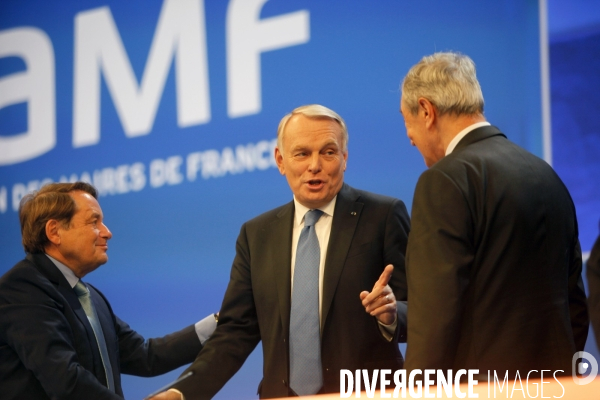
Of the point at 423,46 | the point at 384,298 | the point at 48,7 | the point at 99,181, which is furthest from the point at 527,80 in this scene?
the point at 48,7

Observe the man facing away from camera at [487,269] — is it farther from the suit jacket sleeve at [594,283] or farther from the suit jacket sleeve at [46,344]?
the suit jacket sleeve at [46,344]

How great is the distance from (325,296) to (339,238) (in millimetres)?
227

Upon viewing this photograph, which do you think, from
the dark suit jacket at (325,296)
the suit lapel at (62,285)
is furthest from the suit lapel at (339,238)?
the suit lapel at (62,285)

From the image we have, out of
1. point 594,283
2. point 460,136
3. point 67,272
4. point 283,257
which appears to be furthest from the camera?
point 67,272

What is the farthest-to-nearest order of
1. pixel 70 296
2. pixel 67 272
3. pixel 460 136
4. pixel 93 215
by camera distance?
pixel 93 215 < pixel 67 272 < pixel 70 296 < pixel 460 136

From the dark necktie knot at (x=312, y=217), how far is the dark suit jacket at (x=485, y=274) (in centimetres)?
72

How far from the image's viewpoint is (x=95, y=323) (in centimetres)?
314

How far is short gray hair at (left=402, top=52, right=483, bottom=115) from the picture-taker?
2350mm

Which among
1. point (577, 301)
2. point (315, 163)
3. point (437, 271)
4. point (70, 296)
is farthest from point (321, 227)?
point (70, 296)

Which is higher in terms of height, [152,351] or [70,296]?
[70,296]

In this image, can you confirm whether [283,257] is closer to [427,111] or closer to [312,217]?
[312,217]

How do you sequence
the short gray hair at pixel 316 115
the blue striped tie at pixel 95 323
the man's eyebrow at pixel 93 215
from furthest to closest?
the man's eyebrow at pixel 93 215, the blue striped tie at pixel 95 323, the short gray hair at pixel 316 115

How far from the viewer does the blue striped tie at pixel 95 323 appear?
3070 mm

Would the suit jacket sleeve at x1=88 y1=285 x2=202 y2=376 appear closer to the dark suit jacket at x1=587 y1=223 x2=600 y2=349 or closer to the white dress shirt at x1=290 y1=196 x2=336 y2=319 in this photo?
the white dress shirt at x1=290 y1=196 x2=336 y2=319
